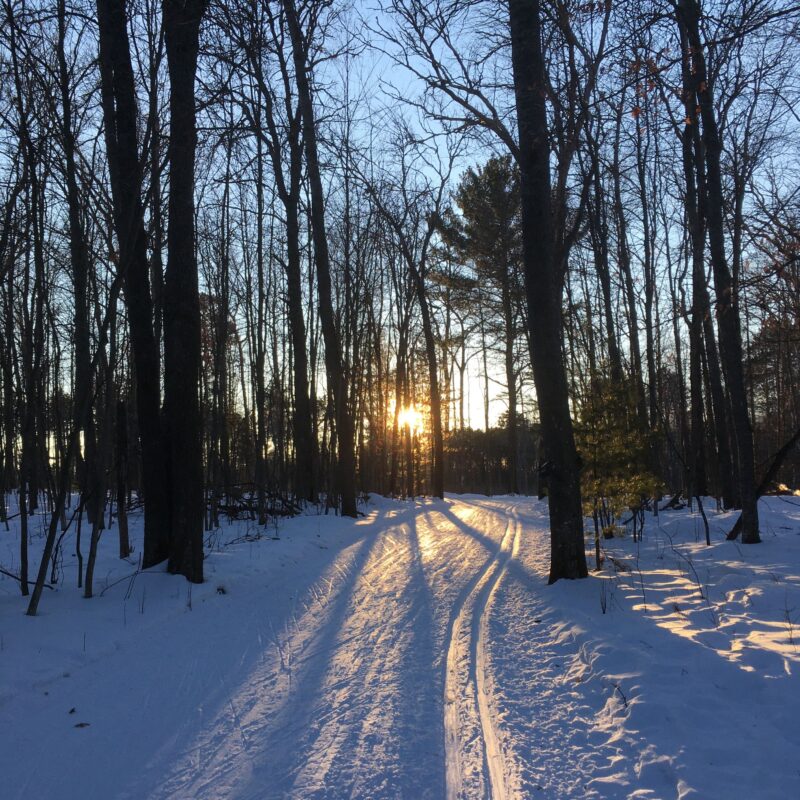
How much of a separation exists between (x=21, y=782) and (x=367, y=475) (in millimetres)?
24699

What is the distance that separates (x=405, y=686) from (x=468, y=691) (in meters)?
0.47

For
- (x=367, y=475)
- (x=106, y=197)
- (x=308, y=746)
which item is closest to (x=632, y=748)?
(x=308, y=746)

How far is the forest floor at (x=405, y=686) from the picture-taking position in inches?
119

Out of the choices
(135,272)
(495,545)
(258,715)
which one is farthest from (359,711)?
(495,545)

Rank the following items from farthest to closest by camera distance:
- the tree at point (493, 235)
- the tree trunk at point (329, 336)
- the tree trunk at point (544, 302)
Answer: the tree at point (493, 235), the tree trunk at point (329, 336), the tree trunk at point (544, 302)

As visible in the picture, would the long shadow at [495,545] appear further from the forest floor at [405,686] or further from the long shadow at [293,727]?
the long shadow at [293,727]

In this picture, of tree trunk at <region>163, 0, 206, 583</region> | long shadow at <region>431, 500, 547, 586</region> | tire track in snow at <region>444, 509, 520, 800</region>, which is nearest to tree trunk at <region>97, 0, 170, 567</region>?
tree trunk at <region>163, 0, 206, 583</region>

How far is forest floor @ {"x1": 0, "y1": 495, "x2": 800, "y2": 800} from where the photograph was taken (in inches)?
119

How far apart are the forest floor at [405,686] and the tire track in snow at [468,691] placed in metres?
0.02

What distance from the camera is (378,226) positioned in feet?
76.8

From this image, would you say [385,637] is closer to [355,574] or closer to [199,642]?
[199,642]

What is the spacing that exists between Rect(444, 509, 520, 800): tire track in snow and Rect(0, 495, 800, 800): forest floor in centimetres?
2

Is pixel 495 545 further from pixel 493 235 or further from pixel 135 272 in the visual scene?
pixel 493 235

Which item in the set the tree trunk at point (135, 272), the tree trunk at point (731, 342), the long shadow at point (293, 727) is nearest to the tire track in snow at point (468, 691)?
the long shadow at point (293, 727)
